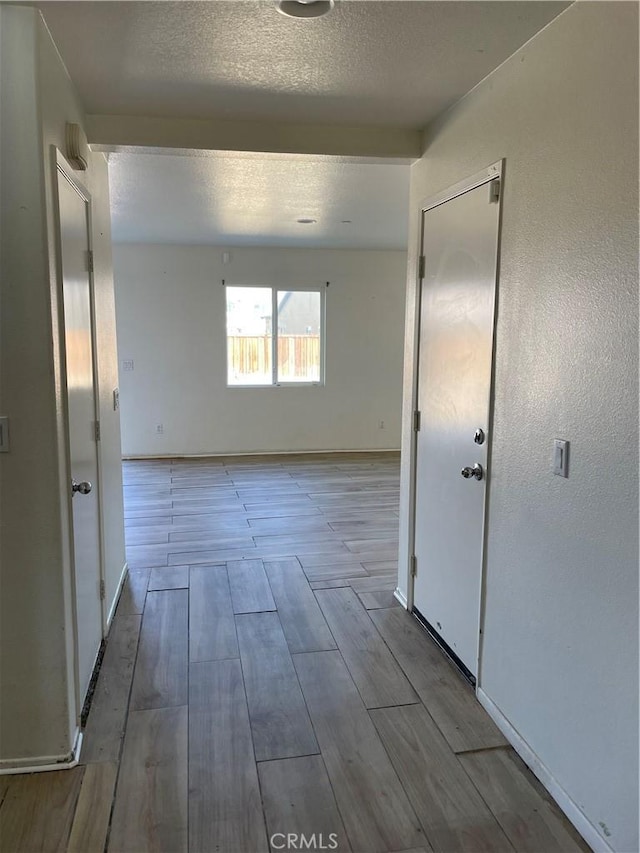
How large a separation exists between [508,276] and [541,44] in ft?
2.31

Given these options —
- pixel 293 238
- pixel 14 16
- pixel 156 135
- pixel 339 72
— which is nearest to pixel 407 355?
pixel 339 72

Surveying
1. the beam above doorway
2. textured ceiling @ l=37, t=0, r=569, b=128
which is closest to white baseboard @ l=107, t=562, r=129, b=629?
the beam above doorway

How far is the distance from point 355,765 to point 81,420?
1590 mm

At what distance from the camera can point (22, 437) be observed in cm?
184

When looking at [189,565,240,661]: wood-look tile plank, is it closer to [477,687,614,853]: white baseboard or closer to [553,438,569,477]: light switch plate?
[477,687,614,853]: white baseboard

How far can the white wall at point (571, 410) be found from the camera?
4.95 ft

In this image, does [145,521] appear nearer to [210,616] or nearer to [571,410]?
[210,616]

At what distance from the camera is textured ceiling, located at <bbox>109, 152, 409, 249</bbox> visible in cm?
340

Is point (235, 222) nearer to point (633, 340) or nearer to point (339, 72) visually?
point (339, 72)

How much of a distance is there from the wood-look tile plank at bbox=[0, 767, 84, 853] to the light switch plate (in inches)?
70.4

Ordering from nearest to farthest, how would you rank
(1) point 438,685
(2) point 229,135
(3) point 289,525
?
1. (1) point 438,685
2. (2) point 229,135
3. (3) point 289,525

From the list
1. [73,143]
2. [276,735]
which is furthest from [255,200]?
[276,735]

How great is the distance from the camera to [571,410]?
173 centimetres

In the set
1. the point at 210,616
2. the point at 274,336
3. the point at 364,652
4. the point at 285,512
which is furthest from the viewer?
the point at 274,336
